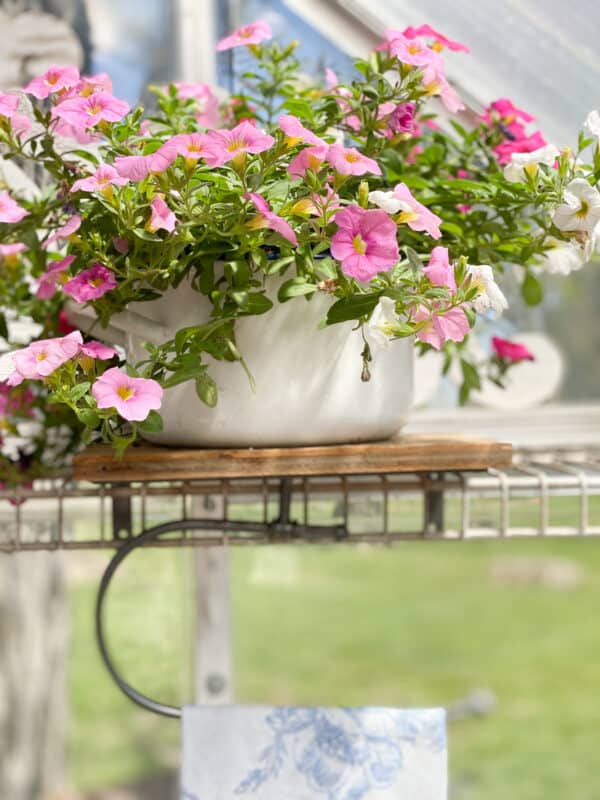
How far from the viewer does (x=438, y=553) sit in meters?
5.67

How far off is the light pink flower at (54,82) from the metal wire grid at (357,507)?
0.33 m

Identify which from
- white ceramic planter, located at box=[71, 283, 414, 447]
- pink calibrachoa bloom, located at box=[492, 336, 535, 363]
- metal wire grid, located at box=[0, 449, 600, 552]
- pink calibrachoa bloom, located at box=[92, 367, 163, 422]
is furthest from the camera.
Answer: pink calibrachoa bloom, located at box=[492, 336, 535, 363]

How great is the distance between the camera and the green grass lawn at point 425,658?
3.75m

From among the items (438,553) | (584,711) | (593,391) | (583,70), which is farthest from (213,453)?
(438,553)

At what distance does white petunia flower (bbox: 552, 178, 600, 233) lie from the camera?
663mm

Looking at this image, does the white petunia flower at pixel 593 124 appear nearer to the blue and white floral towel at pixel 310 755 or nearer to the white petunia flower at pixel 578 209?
the white petunia flower at pixel 578 209

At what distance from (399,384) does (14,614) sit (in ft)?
5.65

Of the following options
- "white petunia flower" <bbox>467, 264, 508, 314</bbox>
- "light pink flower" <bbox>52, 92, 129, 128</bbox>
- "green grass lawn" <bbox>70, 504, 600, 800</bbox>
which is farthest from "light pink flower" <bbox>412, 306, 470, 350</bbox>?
"green grass lawn" <bbox>70, 504, 600, 800</bbox>

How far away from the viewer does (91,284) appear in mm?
669

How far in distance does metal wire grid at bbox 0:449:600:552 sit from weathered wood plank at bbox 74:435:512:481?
0.35 feet

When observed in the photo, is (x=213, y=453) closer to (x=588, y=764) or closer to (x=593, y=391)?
(x=593, y=391)

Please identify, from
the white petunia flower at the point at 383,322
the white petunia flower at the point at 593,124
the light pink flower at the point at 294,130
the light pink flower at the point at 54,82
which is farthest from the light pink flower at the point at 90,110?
the white petunia flower at the point at 593,124

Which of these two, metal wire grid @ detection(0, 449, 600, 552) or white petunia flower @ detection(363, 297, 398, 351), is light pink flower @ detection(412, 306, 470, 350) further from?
metal wire grid @ detection(0, 449, 600, 552)

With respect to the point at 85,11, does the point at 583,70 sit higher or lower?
lower
